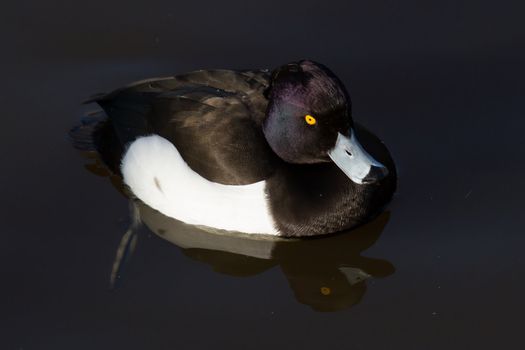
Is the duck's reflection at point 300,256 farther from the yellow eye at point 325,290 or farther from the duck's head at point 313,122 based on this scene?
the duck's head at point 313,122

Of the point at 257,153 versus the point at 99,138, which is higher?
the point at 257,153

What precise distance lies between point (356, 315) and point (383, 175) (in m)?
0.80

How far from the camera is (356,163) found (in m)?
5.58

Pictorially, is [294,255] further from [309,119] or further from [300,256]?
[309,119]

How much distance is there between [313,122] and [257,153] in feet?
1.19

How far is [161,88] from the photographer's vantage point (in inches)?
235

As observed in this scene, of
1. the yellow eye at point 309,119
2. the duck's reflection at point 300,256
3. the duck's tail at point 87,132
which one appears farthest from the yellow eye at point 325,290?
the duck's tail at point 87,132

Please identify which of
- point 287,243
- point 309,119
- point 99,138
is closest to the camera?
point 309,119

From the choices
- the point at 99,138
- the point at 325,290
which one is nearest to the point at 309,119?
the point at 325,290

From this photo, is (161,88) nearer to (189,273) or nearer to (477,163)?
(189,273)

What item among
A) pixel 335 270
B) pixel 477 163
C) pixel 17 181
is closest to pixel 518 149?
pixel 477 163

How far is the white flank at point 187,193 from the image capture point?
5.61 metres

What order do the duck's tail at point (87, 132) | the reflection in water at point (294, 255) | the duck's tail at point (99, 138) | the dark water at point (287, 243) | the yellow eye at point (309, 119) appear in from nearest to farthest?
the dark water at point (287, 243) < the yellow eye at point (309, 119) < the reflection in water at point (294, 255) < the duck's tail at point (99, 138) < the duck's tail at point (87, 132)

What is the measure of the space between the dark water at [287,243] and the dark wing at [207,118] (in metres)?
0.52
